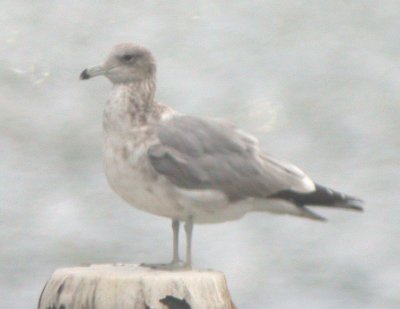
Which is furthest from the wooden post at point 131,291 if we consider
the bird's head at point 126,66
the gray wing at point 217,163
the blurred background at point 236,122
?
the blurred background at point 236,122

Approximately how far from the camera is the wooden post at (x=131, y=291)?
167 inches

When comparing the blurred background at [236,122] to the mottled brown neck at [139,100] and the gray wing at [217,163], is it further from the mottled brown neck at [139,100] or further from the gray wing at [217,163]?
the gray wing at [217,163]

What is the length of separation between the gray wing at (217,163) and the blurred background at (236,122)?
3.15 metres

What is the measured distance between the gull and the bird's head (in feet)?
0.15

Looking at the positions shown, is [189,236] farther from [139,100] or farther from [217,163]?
[139,100]

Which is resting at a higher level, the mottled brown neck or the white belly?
the mottled brown neck

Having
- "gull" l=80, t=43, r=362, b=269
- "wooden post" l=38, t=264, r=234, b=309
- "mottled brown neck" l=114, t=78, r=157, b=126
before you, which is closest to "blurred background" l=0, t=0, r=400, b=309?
"mottled brown neck" l=114, t=78, r=157, b=126

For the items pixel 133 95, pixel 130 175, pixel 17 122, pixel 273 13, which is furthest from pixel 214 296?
pixel 273 13

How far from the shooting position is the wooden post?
4.25 meters

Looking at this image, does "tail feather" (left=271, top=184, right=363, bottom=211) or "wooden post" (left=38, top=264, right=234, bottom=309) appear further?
"tail feather" (left=271, top=184, right=363, bottom=211)

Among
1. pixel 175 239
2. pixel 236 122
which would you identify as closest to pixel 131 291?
pixel 175 239

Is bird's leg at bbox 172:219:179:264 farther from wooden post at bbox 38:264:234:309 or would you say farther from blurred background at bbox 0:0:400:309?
blurred background at bbox 0:0:400:309

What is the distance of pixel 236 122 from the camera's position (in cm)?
979

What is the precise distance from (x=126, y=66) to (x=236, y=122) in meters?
4.56
